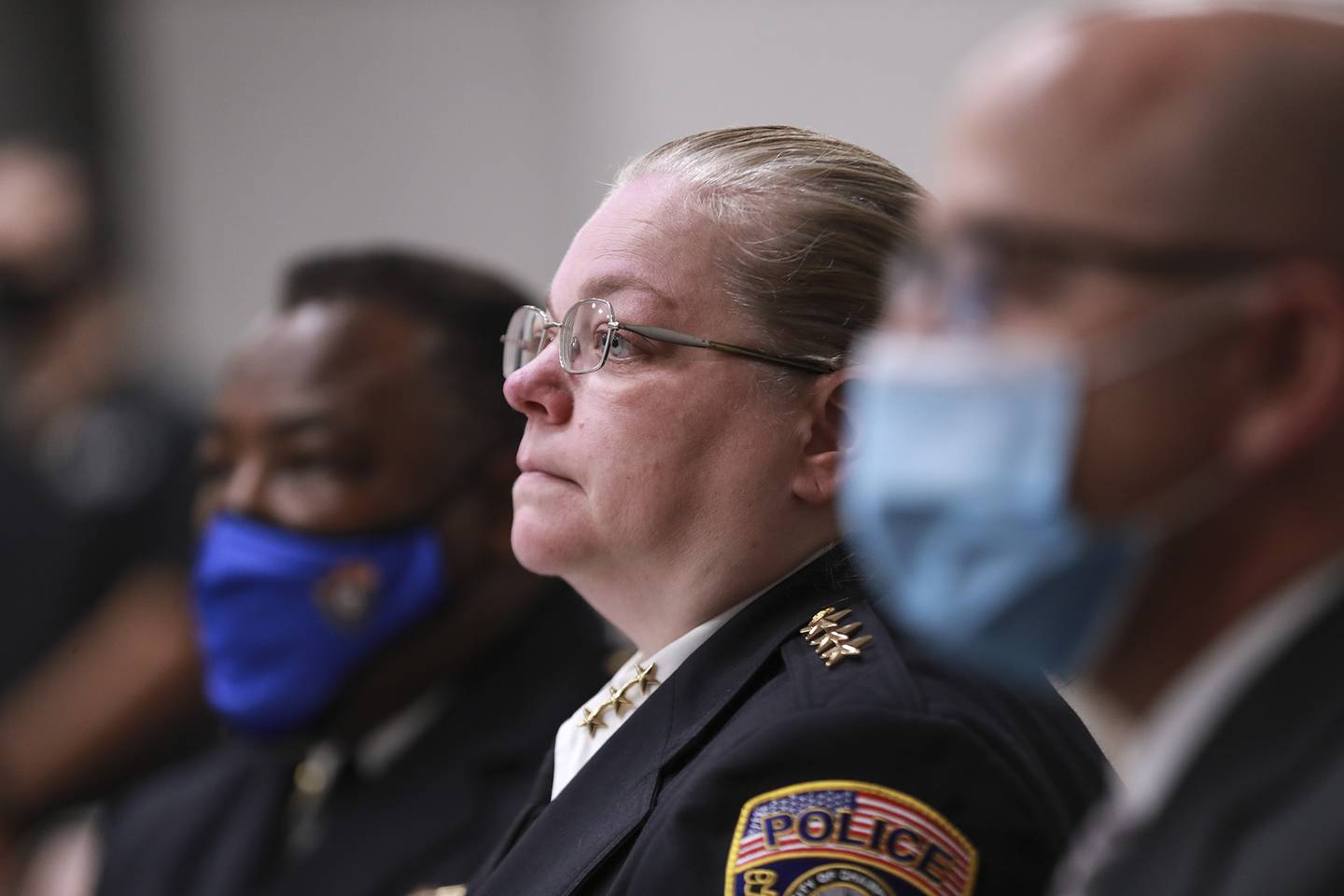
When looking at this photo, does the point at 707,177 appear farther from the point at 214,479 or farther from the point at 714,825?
the point at 214,479

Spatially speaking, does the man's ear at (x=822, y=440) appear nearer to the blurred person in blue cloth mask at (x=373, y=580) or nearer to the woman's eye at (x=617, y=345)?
the woman's eye at (x=617, y=345)

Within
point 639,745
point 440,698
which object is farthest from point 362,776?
point 639,745

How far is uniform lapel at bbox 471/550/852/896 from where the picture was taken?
6.31 ft

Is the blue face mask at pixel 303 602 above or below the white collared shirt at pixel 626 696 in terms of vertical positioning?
below

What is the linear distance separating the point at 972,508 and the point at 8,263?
4.21 m

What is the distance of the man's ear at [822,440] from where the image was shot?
2.02 metres

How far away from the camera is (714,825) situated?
5.80 feet

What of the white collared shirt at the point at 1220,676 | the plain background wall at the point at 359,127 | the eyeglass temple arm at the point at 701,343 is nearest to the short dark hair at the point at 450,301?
the eyeglass temple arm at the point at 701,343

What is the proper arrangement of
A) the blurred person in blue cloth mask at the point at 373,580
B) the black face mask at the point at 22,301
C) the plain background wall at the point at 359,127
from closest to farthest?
the blurred person in blue cloth mask at the point at 373,580, the black face mask at the point at 22,301, the plain background wall at the point at 359,127

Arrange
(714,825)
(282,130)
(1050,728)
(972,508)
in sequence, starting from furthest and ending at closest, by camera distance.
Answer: (282,130) < (1050,728) < (714,825) < (972,508)

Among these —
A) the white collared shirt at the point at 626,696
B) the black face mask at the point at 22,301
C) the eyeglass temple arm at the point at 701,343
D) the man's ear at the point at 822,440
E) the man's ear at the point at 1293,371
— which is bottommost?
the black face mask at the point at 22,301

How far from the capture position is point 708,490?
78.4 inches

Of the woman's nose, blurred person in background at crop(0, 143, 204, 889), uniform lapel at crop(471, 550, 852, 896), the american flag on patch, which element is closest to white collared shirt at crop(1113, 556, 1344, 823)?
the american flag on patch

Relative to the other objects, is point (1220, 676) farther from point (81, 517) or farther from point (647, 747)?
point (81, 517)
